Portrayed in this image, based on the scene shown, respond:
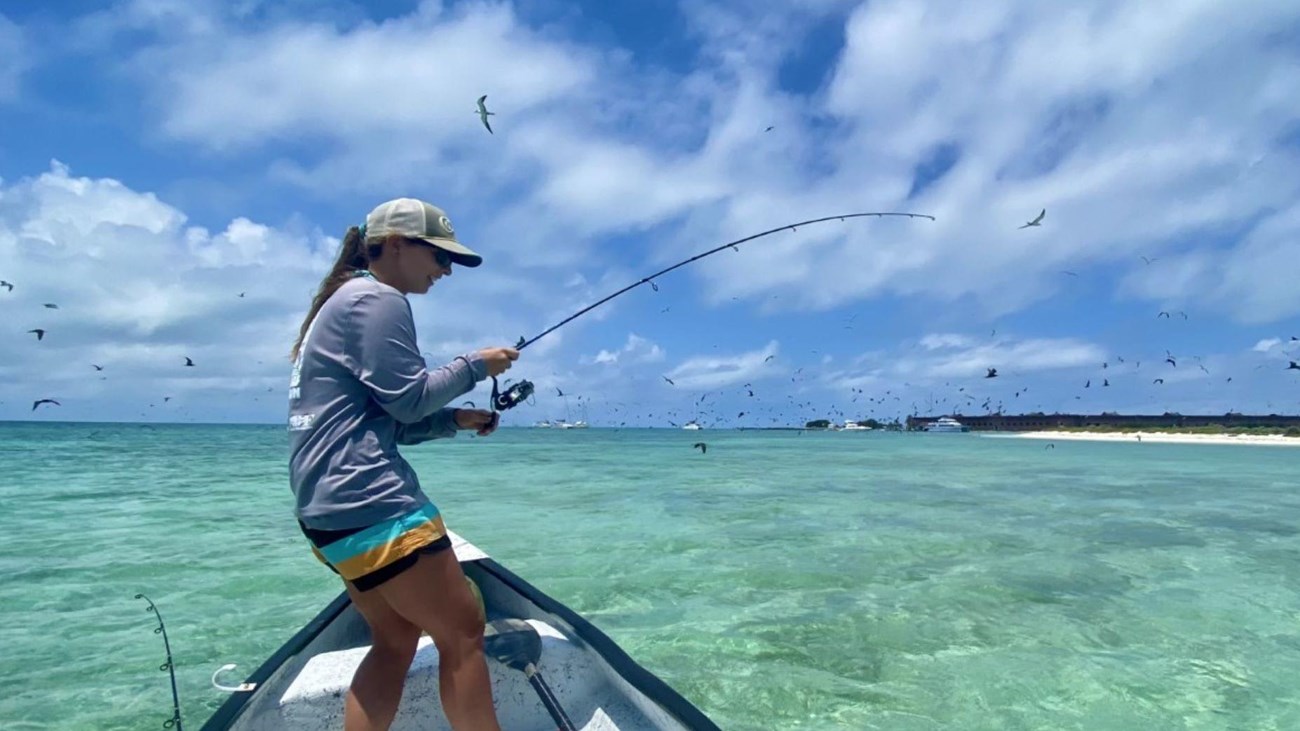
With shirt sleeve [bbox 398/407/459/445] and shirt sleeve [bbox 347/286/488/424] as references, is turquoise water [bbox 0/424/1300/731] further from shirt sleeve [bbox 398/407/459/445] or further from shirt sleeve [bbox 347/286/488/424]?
shirt sleeve [bbox 347/286/488/424]

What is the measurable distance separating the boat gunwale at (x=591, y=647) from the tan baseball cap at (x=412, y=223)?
87.5 inches

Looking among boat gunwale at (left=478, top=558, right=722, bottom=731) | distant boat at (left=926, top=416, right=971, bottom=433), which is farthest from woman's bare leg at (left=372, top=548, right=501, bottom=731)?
distant boat at (left=926, top=416, right=971, bottom=433)

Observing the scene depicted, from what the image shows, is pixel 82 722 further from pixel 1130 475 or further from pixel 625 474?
pixel 1130 475

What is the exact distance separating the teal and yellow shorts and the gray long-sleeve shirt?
0.04 metres

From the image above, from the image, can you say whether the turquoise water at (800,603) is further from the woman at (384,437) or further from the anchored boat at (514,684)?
the woman at (384,437)

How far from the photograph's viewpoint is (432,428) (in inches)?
120

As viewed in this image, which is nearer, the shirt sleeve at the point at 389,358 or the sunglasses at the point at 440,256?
the shirt sleeve at the point at 389,358

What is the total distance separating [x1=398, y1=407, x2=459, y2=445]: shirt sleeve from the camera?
9.75 feet

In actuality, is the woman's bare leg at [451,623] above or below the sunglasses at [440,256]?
below

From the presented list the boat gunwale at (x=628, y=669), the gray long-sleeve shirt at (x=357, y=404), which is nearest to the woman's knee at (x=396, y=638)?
the gray long-sleeve shirt at (x=357, y=404)

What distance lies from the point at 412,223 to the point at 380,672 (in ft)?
5.89

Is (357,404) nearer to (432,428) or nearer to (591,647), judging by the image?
(432,428)

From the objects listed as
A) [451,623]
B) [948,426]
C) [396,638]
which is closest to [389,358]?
[451,623]

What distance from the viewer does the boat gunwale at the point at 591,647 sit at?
10.7ft
